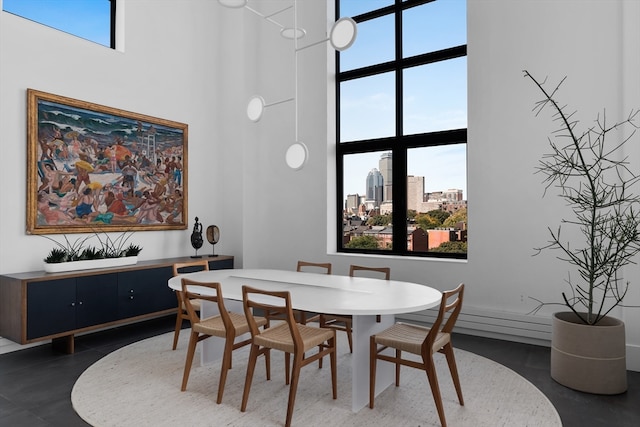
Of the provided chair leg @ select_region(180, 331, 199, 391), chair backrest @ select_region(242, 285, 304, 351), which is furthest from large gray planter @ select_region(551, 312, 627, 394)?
chair leg @ select_region(180, 331, 199, 391)

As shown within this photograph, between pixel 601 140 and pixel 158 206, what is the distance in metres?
4.84

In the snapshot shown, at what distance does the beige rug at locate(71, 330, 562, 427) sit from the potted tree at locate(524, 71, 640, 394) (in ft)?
1.46

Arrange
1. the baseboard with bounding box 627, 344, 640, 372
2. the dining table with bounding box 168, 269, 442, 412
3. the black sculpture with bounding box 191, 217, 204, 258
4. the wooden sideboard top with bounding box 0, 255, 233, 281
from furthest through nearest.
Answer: the black sculpture with bounding box 191, 217, 204, 258 → the wooden sideboard top with bounding box 0, 255, 233, 281 → the baseboard with bounding box 627, 344, 640, 372 → the dining table with bounding box 168, 269, 442, 412

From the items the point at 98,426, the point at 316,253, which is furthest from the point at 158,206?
the point at 98,426

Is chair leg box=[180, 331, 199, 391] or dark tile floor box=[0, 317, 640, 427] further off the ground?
chair leg box=[180, 331, 199, 391]

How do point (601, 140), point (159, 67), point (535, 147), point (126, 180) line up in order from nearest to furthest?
1. point (601, 140)
2. point (535, 147)
3. point (126, 180)
4. point (159, 67)

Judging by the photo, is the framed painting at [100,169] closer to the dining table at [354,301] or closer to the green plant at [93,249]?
the green plant at [93,249]

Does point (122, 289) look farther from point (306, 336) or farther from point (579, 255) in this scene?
point (579, 255)

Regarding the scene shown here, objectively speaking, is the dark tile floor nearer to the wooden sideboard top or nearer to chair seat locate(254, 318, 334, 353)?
the wooden sideboard top

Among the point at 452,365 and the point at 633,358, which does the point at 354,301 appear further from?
the point at 633,358

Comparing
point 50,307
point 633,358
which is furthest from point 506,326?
point 50,307

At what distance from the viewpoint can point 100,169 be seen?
15.1 ft

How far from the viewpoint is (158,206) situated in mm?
5258

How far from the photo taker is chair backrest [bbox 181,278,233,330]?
2807mm
